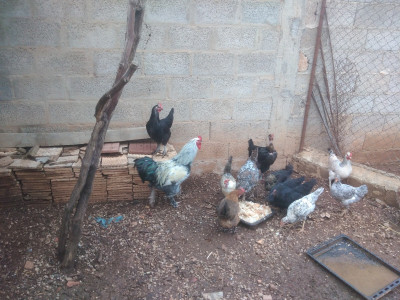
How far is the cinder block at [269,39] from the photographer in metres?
4.70

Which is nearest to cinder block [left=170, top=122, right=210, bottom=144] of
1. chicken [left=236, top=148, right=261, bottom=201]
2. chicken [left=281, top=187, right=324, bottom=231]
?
chicken [left=236, top=148, right=261, bottom=201]

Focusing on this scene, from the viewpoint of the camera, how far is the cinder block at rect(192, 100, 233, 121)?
191 inches

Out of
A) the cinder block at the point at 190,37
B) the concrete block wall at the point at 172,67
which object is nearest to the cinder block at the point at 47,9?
the concrete block wall at the point at 172,67

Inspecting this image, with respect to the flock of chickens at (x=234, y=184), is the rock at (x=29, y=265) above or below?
below

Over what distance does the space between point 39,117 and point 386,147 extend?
5.83 m

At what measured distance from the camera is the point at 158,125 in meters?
4.42

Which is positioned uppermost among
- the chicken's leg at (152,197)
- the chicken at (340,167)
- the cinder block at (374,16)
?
the cinder block at (374,16)

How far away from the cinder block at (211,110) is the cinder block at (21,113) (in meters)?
2.10

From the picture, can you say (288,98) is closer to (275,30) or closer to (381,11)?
(275,30)

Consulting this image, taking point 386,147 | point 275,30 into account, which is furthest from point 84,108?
point 386,147

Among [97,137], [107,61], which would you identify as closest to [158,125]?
[107,61]

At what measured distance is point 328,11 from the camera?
16.1ft

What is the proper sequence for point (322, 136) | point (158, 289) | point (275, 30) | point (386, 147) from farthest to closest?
point (386, 147) → point (322, 136) → point (275, 30) → point (158, 289)

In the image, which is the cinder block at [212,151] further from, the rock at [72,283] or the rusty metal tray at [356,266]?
the rock at [72,283]
